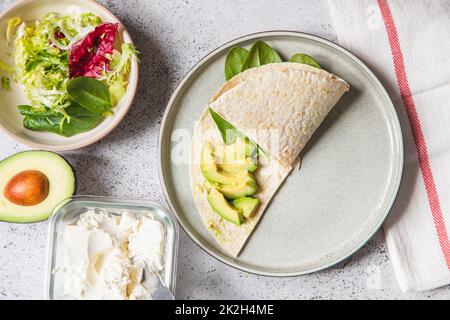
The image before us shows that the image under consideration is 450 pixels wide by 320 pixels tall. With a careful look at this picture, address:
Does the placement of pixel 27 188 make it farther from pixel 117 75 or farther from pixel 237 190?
pixel 237 190

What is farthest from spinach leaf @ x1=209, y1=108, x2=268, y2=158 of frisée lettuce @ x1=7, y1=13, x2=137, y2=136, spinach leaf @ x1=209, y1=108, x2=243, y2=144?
frisée lettuce @ x1=7, y1=13, x2=137, y2=136

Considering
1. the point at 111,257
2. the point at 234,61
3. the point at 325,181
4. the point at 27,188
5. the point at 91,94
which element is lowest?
the point at 111,257

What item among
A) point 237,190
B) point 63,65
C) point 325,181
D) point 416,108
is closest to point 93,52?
point 63,65

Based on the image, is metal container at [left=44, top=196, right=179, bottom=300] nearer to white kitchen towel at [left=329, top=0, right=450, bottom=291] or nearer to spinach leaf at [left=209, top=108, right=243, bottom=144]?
spinach leaf at [left=209, top=108, right=243, bottom=144]

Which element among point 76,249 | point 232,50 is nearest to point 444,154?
point 232,50

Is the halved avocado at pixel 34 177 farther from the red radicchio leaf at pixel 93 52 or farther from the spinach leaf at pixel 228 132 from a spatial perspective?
the spinach leaf at pixel 228 132

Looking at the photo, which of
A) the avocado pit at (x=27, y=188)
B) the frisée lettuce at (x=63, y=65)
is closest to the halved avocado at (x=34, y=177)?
the avocado pit at (x=27, y=188)
